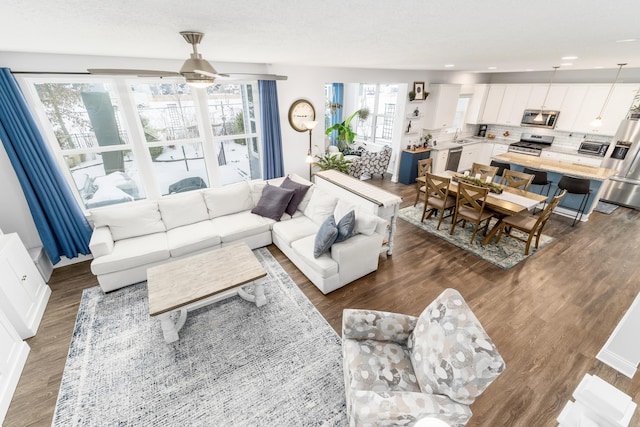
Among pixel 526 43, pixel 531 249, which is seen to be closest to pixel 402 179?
pixel 531 249

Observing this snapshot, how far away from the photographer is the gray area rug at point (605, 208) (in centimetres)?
511

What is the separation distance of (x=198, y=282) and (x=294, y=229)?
1.42m

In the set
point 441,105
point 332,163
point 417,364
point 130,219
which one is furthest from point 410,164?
point 130,219

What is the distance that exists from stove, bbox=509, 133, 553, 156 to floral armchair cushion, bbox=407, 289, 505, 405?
6.38 m

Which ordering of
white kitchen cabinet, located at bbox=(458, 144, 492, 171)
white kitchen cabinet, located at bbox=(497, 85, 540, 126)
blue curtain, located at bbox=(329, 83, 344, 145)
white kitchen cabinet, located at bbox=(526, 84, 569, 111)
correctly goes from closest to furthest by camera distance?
white kitchen cabinet, located at bbox=(526, 84, 569, 111), white kitchen cabinet, located at bbox=(497, 85, 540, 126), white kitchen cabinet, located at bbox=(458, 144, 492, 171), blue curtain, located at bbox=(329, 83, 344, 145)

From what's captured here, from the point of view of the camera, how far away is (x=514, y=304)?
2.99 metres

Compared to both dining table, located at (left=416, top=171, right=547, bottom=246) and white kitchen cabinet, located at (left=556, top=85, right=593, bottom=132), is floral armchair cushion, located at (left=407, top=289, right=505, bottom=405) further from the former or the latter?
white kitchen cabinet, located at (left=556, top=85, right=593, bottom=132)

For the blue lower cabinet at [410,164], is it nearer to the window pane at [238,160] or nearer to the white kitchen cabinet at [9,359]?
the window pane at [238,160]

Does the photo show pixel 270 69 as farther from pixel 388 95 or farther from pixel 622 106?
pixel 622 106

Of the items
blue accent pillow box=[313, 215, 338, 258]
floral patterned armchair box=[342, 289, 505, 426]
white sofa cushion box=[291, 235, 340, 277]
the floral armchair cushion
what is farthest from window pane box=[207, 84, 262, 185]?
the floral armchair cushion

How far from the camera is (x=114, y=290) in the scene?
3.17m

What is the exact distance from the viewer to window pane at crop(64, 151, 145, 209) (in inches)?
139

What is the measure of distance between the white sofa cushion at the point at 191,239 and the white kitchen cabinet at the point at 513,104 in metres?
7.38

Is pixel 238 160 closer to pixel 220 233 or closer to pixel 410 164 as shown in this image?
pixel 220 233
